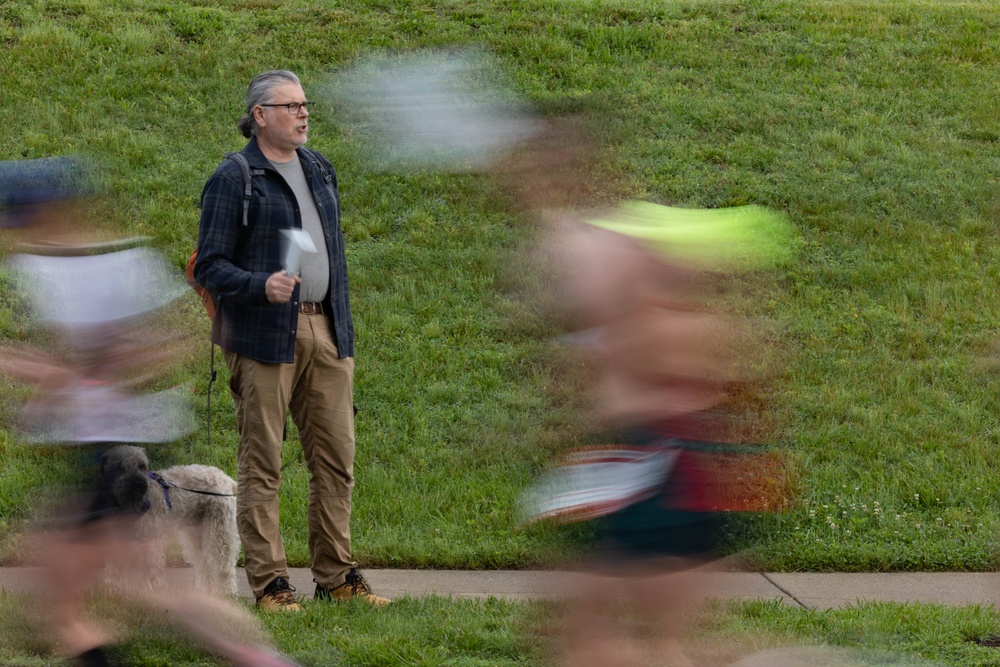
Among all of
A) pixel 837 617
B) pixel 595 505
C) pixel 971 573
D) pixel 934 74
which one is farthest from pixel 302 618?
pixel 934 74

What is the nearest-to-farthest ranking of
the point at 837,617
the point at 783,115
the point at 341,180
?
1. the point at 837,617
2. the point at 341,180
3. the point at 783,115

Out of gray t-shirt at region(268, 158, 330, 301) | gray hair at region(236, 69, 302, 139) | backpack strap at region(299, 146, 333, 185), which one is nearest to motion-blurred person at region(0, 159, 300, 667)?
gray t-shirt at region(268, 158, 330, 301)

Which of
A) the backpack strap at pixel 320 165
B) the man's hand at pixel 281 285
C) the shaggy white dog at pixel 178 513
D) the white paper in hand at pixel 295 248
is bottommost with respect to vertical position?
the shaggy white dog at pixel 178 513

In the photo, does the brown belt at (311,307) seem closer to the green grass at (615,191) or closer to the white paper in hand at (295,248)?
the white paper in hand at (295,248)

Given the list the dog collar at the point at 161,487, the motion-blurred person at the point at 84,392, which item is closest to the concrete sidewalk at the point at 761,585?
the dog collar at the point at 161,487

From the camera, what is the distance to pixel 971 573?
5.75 meters

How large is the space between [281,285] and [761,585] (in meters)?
2.77

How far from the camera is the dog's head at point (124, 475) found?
386 centimetres

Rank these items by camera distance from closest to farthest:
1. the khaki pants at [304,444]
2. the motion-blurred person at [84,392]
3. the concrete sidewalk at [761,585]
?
the motion-blurred person at [84,392] < the khaki pants at [304,444] < the concrete sidewalk at [761,585]

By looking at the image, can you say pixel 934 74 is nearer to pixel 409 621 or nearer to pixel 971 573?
pixel 971 573

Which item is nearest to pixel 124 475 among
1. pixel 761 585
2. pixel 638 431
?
pixel 638 431

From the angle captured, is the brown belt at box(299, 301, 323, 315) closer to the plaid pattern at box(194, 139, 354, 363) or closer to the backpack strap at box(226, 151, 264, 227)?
the plaid pattern at box(194, 139, 354, 363)

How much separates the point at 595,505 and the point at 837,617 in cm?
204

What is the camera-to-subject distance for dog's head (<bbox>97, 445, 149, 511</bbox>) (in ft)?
12.7
